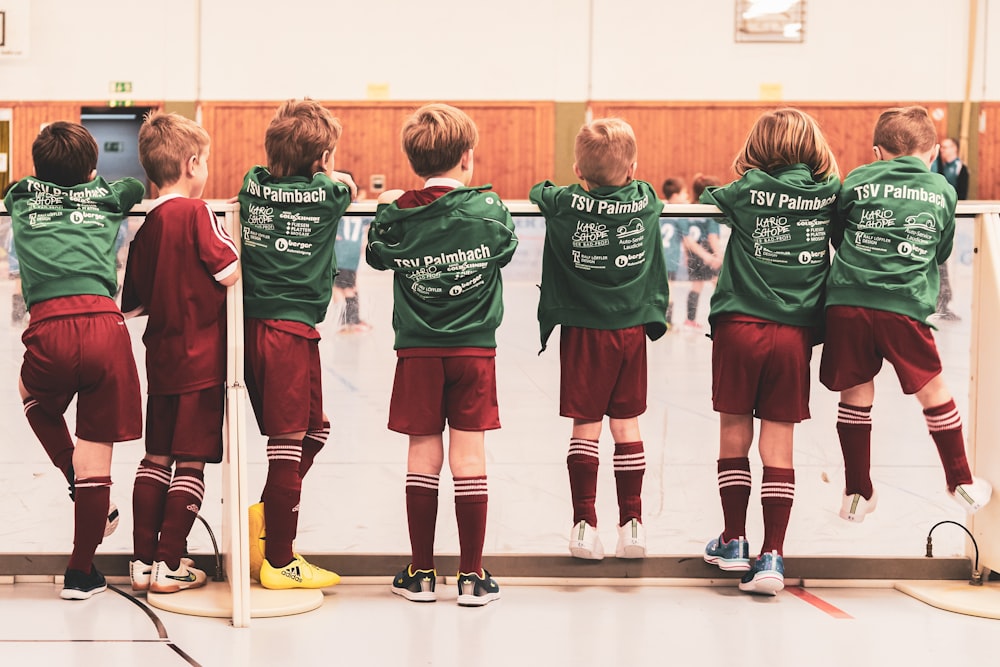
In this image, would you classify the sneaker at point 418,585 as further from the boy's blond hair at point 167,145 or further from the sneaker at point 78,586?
the boy's blond hair at point 167,145

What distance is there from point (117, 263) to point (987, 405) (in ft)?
8.52

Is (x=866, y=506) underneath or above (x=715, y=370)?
underneath

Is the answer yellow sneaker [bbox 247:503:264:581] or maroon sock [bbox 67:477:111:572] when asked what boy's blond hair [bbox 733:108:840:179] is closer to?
yellow sneaker [bbox 247:503:264:581]

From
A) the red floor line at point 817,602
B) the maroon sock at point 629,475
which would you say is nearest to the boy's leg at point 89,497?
the maroon sock at point 629,475

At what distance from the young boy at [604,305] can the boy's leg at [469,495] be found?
326 mm

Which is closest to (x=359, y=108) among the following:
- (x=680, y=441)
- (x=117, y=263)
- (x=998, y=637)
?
(x=680, y=441)

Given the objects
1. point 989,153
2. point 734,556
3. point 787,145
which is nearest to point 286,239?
point 787,145

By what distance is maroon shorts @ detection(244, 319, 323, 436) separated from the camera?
290 centimetres

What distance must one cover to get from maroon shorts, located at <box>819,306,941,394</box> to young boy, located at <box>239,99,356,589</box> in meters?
1.44

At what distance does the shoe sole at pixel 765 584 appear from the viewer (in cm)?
291

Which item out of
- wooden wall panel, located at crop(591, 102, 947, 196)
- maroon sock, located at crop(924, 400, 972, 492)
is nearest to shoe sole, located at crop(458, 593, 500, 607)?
maroon sock, located at crop(924, 400, 972, 492)

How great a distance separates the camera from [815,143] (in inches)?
120
